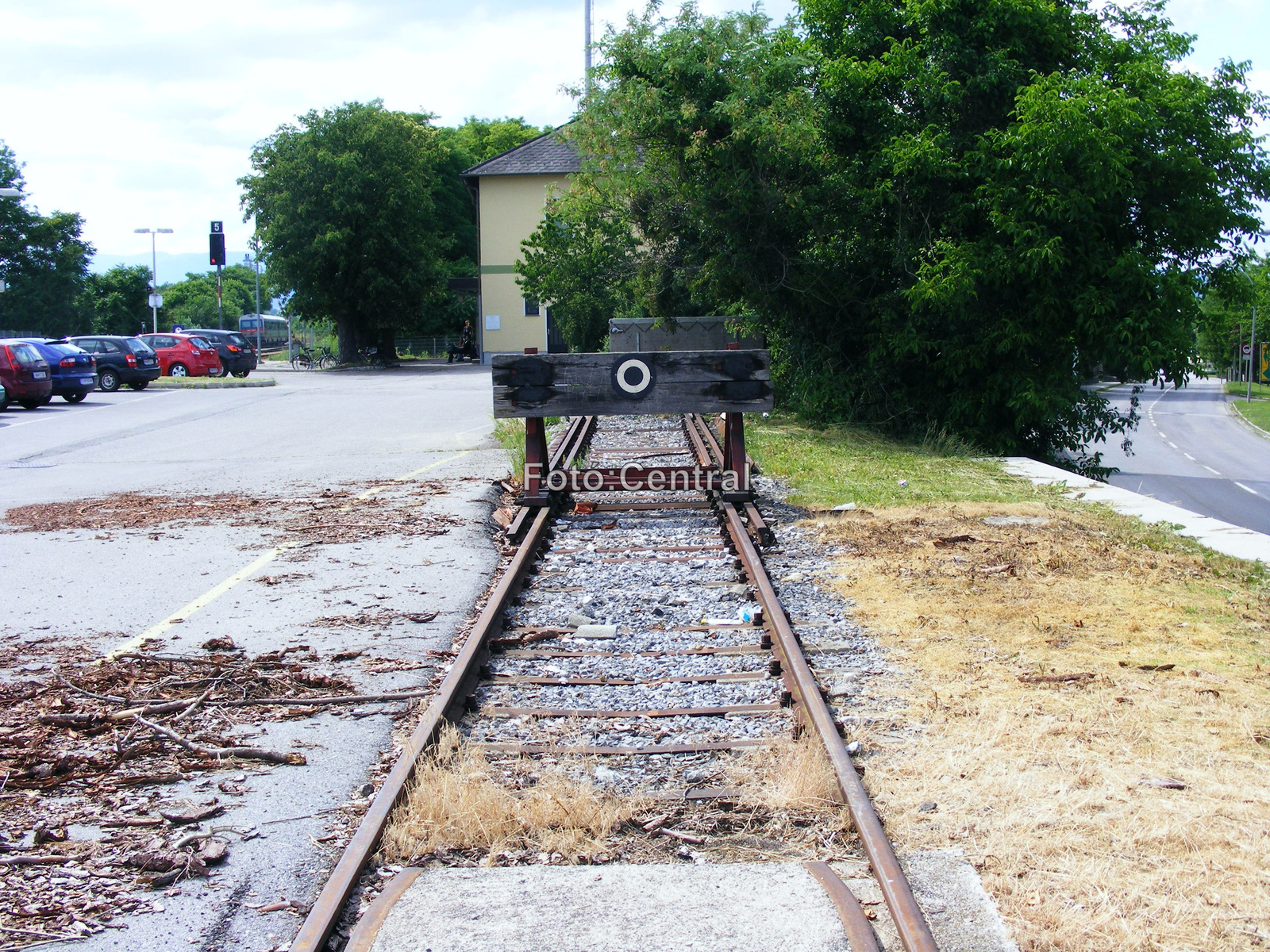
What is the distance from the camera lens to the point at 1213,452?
176ft

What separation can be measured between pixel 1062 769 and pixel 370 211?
1843 inches

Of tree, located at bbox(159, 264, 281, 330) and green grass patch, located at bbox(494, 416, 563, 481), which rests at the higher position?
tree, located at bbox(159, 264, 281, 330)

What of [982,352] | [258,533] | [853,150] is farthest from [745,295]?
[258,533]

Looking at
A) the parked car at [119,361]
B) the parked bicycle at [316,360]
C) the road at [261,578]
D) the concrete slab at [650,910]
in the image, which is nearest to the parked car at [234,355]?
the parked car at [119,361]

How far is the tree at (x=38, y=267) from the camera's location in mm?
66750

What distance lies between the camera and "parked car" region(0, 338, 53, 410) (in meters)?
24.3

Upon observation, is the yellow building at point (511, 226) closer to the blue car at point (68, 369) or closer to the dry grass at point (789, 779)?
the blue car at point (68, 369)

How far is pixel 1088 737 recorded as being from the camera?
14.4 ft

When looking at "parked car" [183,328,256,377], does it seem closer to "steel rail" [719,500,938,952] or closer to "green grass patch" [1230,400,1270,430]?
"steel rail" [719,500,938,952]

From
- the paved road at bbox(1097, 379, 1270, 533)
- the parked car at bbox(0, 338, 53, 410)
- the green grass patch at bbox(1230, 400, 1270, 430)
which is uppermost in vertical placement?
the parked car at bbox(0, 338, 53, 410)

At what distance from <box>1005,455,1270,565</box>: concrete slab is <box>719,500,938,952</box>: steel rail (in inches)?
168

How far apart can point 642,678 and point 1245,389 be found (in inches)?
4080

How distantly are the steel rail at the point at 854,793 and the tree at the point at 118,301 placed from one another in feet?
242

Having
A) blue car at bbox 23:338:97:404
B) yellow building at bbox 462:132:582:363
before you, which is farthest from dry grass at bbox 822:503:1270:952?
yellow building at bbox 462:132:582:363
